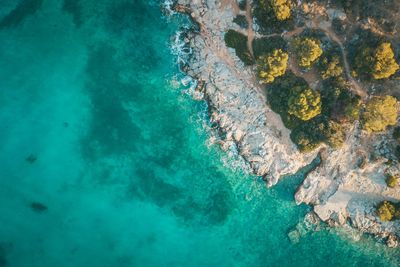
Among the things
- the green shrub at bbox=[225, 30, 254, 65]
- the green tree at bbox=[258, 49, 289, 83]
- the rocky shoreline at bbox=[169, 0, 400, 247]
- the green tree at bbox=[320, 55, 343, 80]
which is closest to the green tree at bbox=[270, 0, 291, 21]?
the green tree at bbox=[258, 49, 289, 83]

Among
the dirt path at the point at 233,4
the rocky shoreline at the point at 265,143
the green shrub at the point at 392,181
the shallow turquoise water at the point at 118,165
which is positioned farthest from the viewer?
the shallow turquoise water at the point at 118,165

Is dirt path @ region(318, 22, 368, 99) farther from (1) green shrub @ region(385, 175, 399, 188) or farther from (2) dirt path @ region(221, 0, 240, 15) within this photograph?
(1) green shrub @ region(385, 175, 399, 188)

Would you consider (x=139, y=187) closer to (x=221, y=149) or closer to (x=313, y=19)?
(x=221, y=149)

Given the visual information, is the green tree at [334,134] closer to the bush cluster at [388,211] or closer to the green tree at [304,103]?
the green tree at [304,103]

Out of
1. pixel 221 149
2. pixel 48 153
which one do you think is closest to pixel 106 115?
pixel 48 153

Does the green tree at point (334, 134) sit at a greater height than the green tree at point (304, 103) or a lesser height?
lesser

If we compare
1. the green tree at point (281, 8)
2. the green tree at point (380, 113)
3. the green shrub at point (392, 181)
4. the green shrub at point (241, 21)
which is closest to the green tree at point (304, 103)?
the green tree at point (380, 113)
